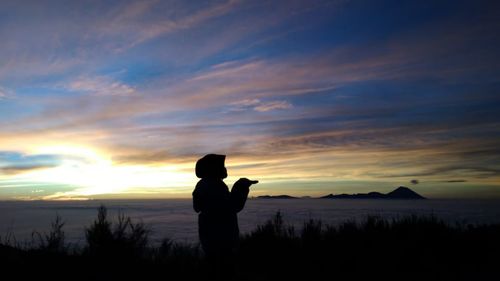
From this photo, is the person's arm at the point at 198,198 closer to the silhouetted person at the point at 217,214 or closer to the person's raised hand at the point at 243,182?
the silhouetted person at the point at 217,214

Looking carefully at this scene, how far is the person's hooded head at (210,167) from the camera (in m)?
5.23

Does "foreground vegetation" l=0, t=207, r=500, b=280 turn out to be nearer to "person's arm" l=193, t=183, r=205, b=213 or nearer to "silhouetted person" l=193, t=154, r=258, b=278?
"silhouetted person" l=193, t=154, r=258, b=278

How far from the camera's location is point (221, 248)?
5.07 meters

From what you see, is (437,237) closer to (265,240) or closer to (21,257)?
(265,240)

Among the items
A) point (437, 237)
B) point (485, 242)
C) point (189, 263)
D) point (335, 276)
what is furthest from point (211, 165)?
point (485, 242)

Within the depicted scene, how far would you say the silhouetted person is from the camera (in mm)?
5023

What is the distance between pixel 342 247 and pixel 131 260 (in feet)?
16.2

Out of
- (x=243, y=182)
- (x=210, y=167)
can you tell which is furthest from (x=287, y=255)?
(x=210, y=167)

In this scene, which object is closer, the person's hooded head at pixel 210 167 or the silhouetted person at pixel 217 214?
the silhouetted person at pixel 217 214

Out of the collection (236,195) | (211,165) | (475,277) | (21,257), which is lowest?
(475,277)

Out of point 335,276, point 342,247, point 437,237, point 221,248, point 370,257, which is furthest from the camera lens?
point 437,237

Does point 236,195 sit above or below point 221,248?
above

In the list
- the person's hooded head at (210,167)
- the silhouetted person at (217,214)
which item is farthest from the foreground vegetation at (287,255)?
the person's hooded head at (210,167)

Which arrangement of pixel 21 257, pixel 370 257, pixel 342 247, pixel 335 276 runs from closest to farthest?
1. pixel 21 257
2. pixel 335 276
3. pixel 370 257
4. pixel 342 247
